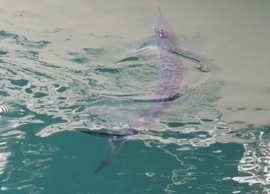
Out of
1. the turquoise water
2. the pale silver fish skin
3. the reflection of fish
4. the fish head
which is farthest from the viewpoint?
the fish head

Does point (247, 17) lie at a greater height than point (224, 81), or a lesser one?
greater

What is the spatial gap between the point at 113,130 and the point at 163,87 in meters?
0.44

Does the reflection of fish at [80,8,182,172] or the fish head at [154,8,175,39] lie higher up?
the fish head at [154,8,175,39]

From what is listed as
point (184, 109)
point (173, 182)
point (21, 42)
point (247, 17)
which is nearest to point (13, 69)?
point (21, 42)

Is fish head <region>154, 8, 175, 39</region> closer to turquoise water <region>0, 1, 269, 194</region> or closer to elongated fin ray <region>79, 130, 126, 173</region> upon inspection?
turquoise water <region>0, 1, 269, 194</region>

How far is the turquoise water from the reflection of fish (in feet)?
0.12

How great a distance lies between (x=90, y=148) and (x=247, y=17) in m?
1.84

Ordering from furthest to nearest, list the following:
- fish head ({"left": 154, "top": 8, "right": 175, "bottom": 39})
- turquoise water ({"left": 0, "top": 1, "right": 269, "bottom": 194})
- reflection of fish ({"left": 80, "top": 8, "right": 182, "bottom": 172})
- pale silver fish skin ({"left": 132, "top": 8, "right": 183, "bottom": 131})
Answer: fish head ({"left": 154, "top": 8, "right": 175, "bottom": 39}) < pale silver fish skin ({"left": 132, "top": 8, "right": 183, "bottom": 131}) < reflection of fish ({"left": 80, "top": 8, "right": 182, "bottom": 172}) < turquoise water ({"left": 0, "top": 1, "right": 269, "bottom": 194})

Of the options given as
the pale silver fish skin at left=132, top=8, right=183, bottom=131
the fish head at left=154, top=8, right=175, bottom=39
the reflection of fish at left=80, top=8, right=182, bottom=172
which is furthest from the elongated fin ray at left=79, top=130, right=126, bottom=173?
the fish head at left=154, top=8, right=175, bottom=39

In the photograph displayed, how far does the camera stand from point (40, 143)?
9.33ft

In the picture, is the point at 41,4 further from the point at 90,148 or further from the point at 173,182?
the point at 173,182

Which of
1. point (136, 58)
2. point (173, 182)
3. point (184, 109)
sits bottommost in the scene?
point (173, 182)

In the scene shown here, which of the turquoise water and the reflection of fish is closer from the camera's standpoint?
the turquoise water

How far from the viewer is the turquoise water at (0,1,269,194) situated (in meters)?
2.67
